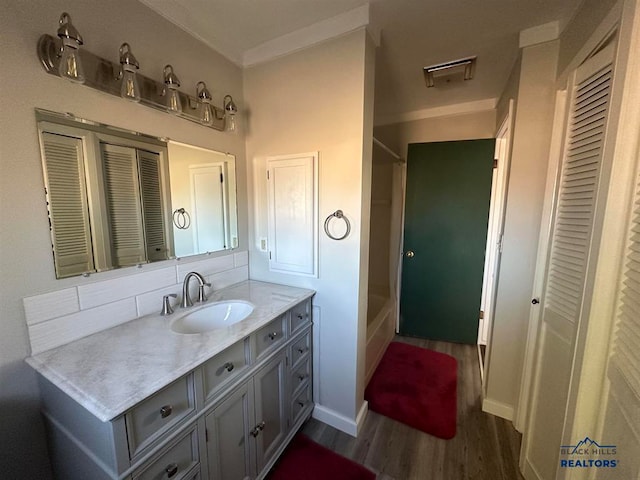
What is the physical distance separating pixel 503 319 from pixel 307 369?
53.2 inches

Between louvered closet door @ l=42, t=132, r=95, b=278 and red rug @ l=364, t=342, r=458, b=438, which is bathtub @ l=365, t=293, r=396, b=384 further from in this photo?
louvered closet door @ l=42, t=132, r=95, b=278

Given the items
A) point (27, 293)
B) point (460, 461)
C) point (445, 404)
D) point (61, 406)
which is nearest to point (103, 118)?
point (27, 293)

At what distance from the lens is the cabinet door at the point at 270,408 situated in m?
1.24

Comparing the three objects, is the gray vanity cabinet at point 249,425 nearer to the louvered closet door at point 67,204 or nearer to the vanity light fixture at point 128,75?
the louvered closet door at point 67,204

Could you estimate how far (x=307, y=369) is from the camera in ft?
5.44

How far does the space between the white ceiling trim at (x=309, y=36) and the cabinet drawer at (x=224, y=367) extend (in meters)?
1.69

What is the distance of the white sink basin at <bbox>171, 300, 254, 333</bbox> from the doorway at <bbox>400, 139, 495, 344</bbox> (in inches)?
77.0

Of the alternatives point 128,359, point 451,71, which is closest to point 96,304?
point 128,359

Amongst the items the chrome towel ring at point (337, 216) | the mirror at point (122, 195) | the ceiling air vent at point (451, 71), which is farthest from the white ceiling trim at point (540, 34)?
the mirror at point (122, 195)

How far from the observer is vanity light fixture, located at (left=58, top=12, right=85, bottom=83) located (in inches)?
35.4

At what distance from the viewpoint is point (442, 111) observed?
8.61 ft

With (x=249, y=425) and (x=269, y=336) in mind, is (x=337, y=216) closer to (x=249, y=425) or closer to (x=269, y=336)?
(x=269, y=336)

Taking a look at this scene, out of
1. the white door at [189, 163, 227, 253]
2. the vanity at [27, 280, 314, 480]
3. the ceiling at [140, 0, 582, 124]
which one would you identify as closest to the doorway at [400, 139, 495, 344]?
the ceiling at [140, 0, 582, 124]

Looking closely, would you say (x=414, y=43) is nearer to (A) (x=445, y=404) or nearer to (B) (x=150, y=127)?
(B) (x=150, y=127)
